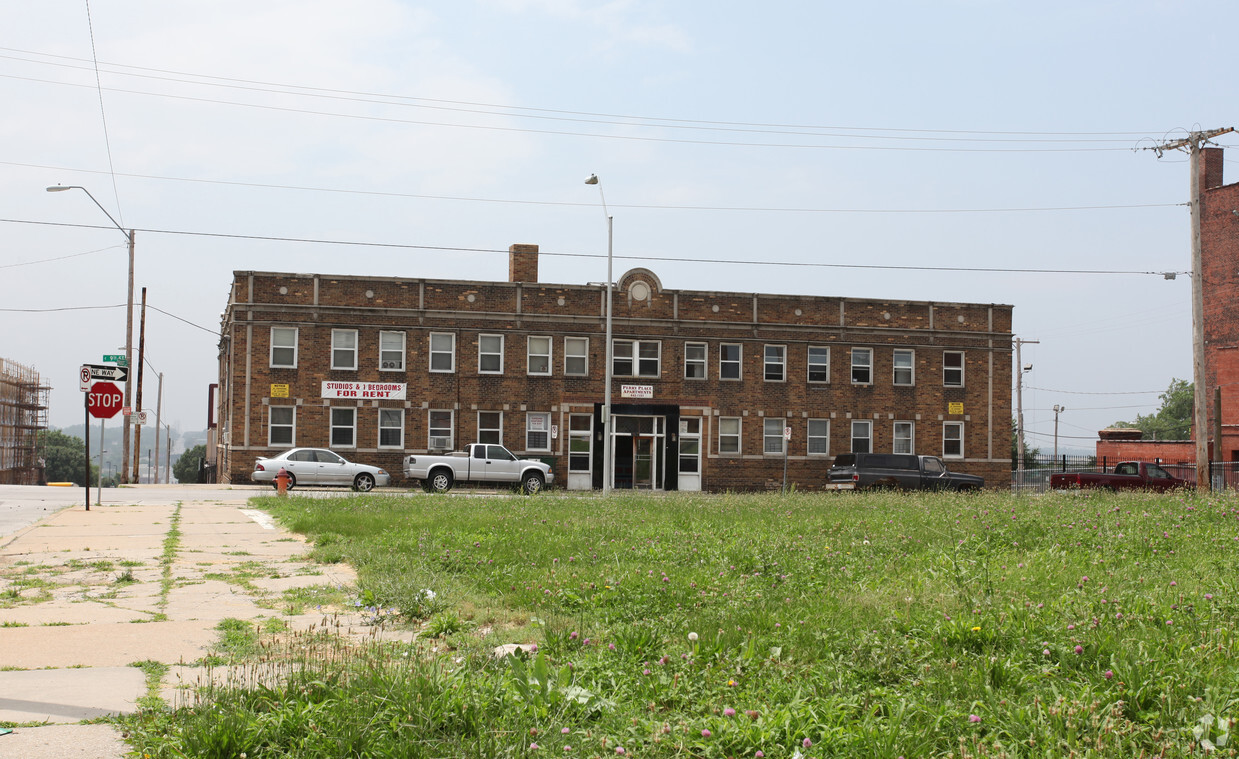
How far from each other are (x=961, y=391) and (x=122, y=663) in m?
40.2

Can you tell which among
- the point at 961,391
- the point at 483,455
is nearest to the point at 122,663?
the point at 483,455

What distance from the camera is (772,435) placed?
4056 cm

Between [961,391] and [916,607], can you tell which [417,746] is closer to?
[916,607]

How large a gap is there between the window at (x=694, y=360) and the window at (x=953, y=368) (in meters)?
10.5

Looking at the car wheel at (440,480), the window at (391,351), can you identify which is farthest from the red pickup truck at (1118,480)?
the window at (391,351)

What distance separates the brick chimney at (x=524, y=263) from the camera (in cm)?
4072

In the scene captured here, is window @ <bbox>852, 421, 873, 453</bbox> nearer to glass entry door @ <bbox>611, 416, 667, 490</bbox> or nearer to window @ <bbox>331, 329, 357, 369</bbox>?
glass entry door @ <bbox>611, 416, 667, 490</bbox>

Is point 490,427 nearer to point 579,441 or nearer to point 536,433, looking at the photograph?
point 536,433

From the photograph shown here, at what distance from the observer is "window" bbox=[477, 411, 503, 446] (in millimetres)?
38344

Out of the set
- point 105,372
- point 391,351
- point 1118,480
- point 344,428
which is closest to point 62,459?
point 344,428

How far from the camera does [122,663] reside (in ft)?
19.8

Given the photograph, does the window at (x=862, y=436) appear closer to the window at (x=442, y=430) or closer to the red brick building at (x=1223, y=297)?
the window at (x=442, y=430)

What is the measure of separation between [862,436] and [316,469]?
71.0 feet

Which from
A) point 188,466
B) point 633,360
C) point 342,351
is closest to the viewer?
point 342,351
